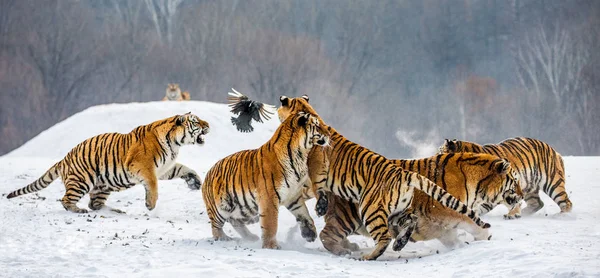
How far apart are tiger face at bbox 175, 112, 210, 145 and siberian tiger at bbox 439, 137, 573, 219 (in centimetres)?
268

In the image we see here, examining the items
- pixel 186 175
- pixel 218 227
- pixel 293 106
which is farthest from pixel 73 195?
pixel 293 106

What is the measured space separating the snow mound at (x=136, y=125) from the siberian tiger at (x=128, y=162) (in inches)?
297

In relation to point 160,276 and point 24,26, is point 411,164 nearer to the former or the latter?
point 160,276

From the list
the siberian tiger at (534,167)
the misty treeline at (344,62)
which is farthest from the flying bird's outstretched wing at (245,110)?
the misty treeline at (344,62)

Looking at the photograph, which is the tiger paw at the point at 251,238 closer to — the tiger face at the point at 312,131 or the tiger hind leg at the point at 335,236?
the tiger hind leg at the point at 335,236

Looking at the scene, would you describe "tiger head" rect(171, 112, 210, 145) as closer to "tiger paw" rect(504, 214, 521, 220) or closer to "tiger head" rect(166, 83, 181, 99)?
"tiger paw" rect(504, 214, 521, 220)

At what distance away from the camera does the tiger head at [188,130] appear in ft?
27.3

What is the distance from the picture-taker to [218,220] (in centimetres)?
682

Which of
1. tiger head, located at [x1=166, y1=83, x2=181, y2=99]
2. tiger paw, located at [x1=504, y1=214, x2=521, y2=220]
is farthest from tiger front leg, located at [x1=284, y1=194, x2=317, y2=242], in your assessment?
tiger head, located at [x1=166, y1=83, x2=181, y2=99]

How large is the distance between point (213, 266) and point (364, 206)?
1.27m

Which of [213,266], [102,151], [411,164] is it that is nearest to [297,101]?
[411,164]

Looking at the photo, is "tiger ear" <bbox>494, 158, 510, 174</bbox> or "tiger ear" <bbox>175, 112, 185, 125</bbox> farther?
"tiger ear" <bbox>175, 112, 185, 125</bbox>

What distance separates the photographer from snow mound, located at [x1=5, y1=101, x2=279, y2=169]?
674 inches

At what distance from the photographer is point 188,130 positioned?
327 inches
